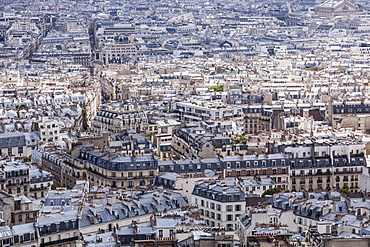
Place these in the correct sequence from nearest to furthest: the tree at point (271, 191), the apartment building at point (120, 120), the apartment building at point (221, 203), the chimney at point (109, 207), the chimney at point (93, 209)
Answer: the chimney at point (93, 209) < the chimney at point (109, 207) < the apartment building at point (221, 203) < the tree at point (271, 191) < the apartment building at point (120, 120)

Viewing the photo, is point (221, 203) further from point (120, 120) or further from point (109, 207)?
point (120, 120)

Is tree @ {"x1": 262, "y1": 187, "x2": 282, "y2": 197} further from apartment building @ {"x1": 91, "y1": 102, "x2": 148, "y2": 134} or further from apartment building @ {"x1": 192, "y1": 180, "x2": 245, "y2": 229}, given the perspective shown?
apartment building @ {"x1": 91, "y1": 102, "x2": 148, "y2": 134}

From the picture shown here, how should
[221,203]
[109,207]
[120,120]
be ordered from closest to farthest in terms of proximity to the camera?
[109,207] < [221,203] < [120,120]

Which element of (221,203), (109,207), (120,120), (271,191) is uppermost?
(109,207)

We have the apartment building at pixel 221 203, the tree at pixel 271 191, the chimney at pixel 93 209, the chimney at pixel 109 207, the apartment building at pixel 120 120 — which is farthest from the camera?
the apartment building at pixel 120 120

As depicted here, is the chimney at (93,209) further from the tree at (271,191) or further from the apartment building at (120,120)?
the apartment building at (120,120)

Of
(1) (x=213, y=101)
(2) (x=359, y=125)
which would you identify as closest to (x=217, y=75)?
(1) (x=213, y=101)

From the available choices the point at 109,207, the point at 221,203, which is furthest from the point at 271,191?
the point at 109,207

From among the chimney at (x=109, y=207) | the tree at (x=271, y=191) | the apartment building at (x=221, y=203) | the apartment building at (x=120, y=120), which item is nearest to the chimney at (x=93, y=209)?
the chimney at (x=109, y=207)

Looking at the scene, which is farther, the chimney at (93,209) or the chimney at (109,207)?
the chimney at (109,207)

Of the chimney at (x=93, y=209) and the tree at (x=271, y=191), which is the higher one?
the chimney at (x=93, y=209)

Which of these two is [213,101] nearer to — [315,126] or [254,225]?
[315,126]
